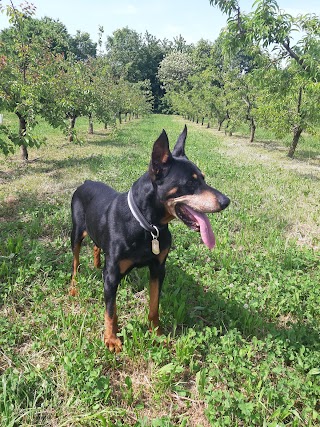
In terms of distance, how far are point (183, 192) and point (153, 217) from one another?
33 centimetres

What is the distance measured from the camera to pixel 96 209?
308cm

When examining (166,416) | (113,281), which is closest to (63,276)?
(113,281)

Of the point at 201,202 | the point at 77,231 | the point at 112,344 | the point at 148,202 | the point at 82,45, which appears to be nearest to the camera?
the point at 201,202

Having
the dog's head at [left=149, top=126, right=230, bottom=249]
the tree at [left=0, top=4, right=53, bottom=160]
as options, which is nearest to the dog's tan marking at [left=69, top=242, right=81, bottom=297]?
the dog's head at [left=149, top=126, right=230, bottom=249]

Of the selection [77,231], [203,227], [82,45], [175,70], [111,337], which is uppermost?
[82,45]

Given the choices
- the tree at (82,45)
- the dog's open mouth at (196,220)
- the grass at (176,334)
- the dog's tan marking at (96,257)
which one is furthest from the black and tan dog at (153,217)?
the tree at (82,45)

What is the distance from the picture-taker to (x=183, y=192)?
2262 millimetres

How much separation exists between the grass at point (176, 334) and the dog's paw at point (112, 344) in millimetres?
59

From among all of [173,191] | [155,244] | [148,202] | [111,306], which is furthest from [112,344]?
[173,191]

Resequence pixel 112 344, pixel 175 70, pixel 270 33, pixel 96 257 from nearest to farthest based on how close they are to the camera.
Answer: pixel 112 344, pixel 96 257, pixel 270 33, pixel 175 70

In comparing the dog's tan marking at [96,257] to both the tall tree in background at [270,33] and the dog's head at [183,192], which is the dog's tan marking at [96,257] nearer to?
the dog's head at [183,192]

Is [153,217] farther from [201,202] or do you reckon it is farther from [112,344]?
[112,344]

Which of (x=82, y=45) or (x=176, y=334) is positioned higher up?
(x=82, y=45)

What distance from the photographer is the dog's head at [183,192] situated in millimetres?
2221
